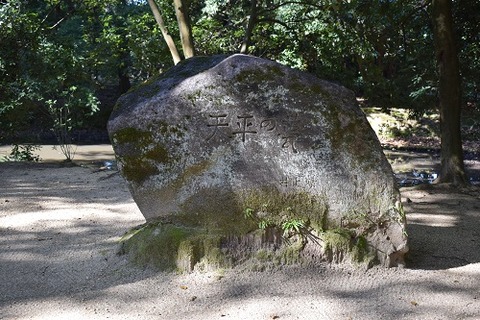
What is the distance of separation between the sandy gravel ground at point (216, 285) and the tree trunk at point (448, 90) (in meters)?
2.29

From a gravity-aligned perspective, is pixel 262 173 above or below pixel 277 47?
below

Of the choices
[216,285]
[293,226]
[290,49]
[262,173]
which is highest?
[290,49]

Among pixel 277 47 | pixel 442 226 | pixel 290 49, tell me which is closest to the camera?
pixel 442 226

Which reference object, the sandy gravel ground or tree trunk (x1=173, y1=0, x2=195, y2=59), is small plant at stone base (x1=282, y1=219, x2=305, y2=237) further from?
tree trunk (x1=173, y1=0, x2=195, y2=59)

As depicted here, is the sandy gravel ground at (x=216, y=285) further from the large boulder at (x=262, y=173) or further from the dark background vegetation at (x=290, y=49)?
the dark background vegetation at (x=290, y=49)

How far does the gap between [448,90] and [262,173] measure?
173 inches

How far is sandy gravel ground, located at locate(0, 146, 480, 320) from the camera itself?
3.40m

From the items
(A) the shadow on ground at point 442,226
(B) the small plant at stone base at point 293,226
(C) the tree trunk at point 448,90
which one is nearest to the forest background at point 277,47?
(C) the tree trunk at point 448,90

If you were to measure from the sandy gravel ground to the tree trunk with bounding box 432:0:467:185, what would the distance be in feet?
7.52

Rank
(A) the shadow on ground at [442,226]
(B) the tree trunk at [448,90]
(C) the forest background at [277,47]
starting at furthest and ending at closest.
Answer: (C) the forest background at [277,47] < (B) the tree trunk at [448,90] < (A) the shadow on ground at [442,226]

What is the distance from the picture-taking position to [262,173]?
3.99 metres

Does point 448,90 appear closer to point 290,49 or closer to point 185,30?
point 290,49

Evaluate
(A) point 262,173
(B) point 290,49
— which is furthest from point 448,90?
(A) point 262,173

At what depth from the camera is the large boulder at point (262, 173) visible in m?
3.96
